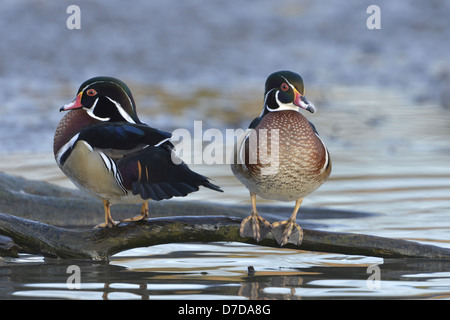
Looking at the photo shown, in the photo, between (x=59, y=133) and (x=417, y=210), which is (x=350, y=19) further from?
(x=59, y=133)

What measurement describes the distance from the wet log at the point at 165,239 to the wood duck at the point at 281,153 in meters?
0.15

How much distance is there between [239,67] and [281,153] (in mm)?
7885

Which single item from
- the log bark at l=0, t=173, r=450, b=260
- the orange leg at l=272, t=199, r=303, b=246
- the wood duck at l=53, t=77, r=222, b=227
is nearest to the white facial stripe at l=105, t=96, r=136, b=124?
the wood duck at l=53, t=77, r=222, b=227

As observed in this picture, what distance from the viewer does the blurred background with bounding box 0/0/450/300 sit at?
29.8 ft

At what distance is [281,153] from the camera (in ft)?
14.8

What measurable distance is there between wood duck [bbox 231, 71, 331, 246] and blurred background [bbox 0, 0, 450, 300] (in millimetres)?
3095

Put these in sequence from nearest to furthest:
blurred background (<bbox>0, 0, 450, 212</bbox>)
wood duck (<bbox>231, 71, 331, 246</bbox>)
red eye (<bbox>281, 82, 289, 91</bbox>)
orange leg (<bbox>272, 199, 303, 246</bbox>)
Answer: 1. wood duck (<bbox>231, 71, 331, 246</bbox>)
2. red eye (<bbox>281, 82, 289, 91</bbox>)
3. orange leg (<bbox>272, 199, 303, 246</bbox>)
4. blurred background (<bbox>0, 0, 450, 212</bbox>)

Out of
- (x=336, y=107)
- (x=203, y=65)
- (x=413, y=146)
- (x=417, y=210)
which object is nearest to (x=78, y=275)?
(x=417, y=210)

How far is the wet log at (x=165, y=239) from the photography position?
15.7 feet

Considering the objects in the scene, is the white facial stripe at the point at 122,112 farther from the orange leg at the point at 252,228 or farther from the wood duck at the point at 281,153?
the orange leg at the point at 252,228

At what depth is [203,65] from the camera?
40.0 feet

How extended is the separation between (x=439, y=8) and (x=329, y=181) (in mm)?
6813

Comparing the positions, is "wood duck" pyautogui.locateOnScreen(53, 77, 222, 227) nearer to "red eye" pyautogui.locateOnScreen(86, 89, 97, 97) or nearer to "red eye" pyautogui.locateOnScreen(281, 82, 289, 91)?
"red eye" pyautogui.locateOnScreen(86, 89, 97, 97)

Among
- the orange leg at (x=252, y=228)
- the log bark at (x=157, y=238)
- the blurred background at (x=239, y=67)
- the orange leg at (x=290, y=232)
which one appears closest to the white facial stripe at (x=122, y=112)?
the log bark at (x=157, y=238)
